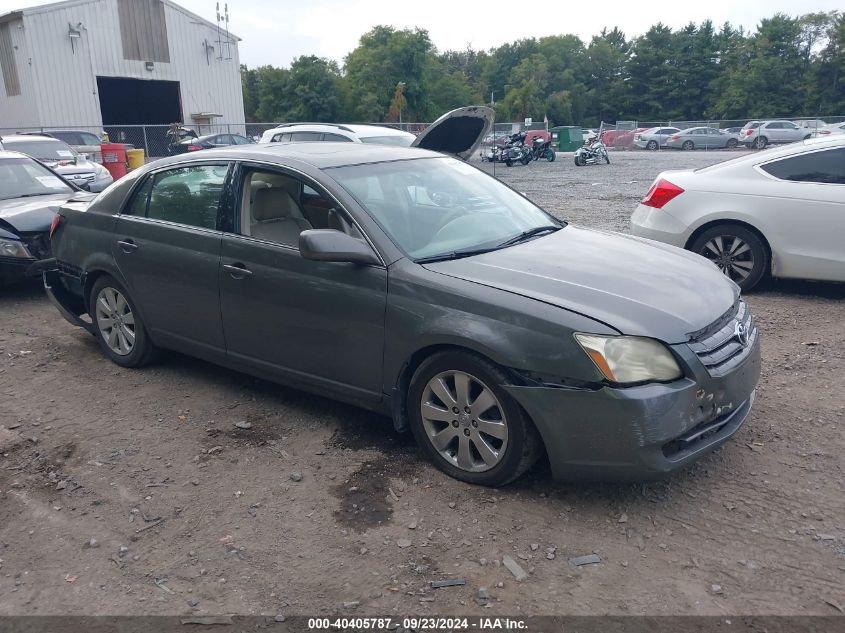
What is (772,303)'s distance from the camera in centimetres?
672

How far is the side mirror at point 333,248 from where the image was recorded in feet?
12.5

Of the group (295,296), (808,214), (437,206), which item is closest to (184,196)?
(295,296)

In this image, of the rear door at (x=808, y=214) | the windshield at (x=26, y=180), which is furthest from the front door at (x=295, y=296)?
the windshield at (x=26, y=180)

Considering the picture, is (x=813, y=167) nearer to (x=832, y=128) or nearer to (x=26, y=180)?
(x=26, y=180)

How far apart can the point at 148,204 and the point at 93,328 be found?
1.21 meters

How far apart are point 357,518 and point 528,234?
6.51ft

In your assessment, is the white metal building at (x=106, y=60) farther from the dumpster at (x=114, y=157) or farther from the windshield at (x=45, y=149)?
the windshield at (x=45, y=149)

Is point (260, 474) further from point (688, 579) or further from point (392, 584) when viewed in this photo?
point (688, 579)

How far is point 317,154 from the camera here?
15.1 ft

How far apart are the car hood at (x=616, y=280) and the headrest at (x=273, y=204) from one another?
1.28 metres

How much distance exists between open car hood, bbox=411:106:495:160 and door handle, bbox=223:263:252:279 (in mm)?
4869

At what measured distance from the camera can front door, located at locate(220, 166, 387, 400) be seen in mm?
3939

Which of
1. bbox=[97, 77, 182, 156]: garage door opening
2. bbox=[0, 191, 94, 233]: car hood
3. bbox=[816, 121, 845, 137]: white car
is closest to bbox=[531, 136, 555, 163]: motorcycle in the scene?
bbox=[816, 121, 845, 137]: white car

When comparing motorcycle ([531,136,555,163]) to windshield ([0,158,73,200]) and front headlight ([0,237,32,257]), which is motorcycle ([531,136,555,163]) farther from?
front headlight ([0,237,32,257])
